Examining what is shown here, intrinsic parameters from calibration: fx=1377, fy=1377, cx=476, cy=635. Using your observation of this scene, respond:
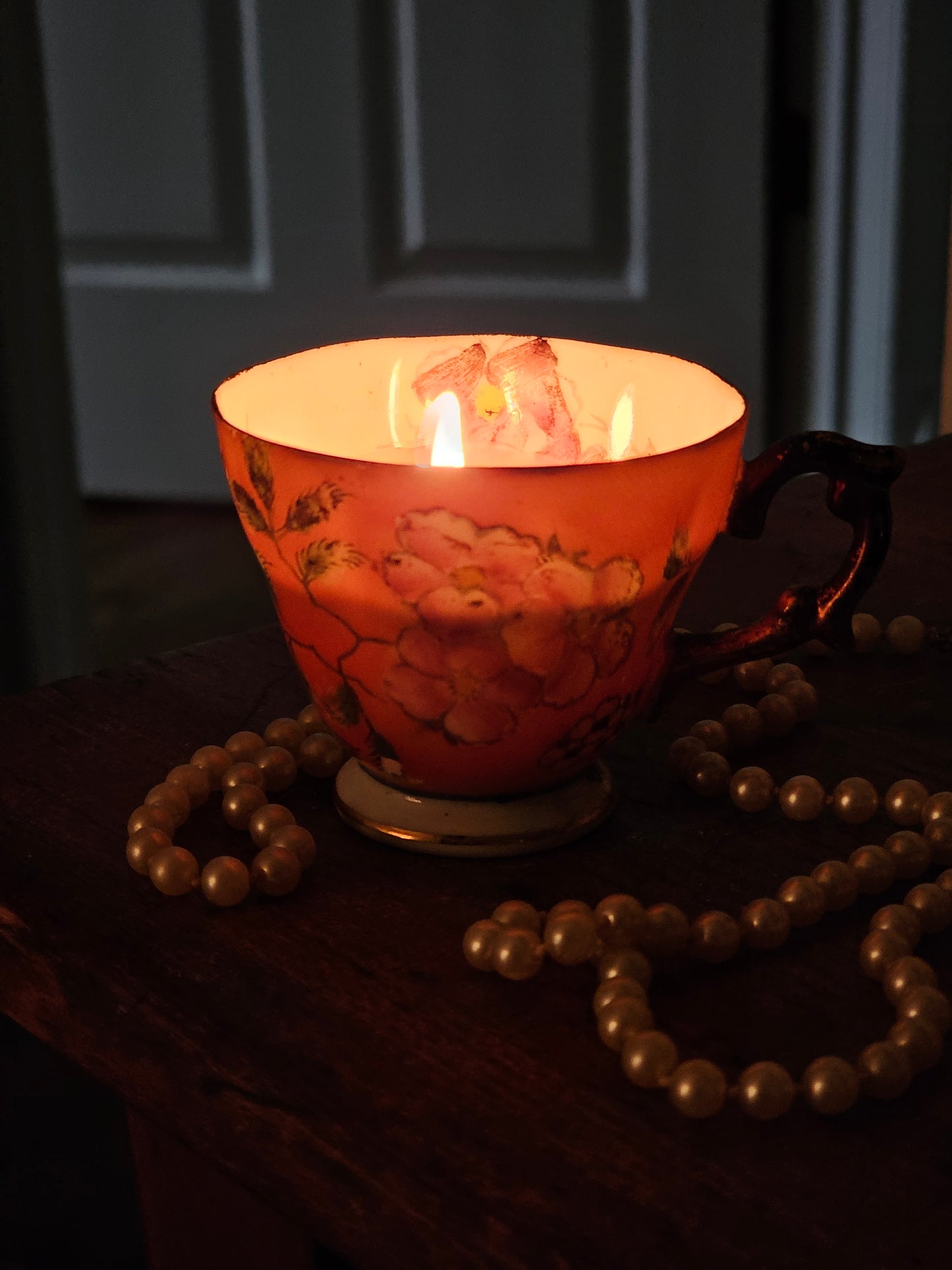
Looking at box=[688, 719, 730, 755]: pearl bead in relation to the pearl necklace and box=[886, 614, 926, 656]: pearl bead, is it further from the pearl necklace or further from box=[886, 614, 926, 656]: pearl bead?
box=[886, 614, 926, 656]: pearl bead

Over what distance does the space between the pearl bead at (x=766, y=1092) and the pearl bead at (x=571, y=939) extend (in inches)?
2.2

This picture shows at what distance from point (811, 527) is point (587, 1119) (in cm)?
40

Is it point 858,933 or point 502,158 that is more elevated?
point 502,158

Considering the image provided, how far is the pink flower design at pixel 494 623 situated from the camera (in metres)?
0.33

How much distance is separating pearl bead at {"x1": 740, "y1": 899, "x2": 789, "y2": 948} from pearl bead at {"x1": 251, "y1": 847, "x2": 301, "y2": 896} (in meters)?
0.12

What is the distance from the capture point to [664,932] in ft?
1.08

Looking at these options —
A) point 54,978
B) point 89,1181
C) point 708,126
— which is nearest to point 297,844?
point 54,978

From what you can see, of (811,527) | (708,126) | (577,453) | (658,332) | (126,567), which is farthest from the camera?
(126,567)

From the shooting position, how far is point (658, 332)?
1.55 metres

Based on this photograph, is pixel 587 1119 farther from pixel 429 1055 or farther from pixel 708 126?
pixel 708 126

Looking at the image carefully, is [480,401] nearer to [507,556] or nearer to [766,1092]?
[507,556]

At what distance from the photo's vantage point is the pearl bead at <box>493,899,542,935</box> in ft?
1.10

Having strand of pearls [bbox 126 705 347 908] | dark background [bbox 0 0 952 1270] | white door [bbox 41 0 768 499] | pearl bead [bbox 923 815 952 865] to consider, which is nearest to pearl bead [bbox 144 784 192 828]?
strand of pearls [bbox 126 705 347 908]

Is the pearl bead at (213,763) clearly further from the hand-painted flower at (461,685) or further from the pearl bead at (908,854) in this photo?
the pearl bead at (908,854)
